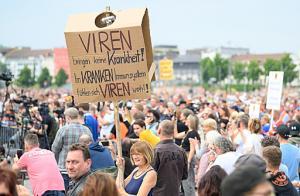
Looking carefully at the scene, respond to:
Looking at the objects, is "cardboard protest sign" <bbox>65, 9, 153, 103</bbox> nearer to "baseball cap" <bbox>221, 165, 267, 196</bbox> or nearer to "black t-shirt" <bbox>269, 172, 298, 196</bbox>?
"black t-shirt" <bbox>269, 172, 298, 196</bbox>

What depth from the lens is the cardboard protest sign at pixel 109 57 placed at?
7.30m

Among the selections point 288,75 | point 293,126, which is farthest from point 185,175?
point 288,75

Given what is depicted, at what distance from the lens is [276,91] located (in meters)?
16.6

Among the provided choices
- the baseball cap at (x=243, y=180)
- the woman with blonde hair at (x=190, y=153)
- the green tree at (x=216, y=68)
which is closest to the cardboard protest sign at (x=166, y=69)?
the woman with blonde hair at (x=190, y=153)

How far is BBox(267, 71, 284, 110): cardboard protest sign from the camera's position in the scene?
1647 centimetres

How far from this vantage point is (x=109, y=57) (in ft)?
24.6

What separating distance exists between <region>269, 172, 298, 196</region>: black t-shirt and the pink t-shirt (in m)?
2.82

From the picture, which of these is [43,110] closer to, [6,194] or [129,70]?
[129,70]

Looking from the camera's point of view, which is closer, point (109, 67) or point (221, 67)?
point (109, 67)

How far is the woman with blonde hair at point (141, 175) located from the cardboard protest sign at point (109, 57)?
25.6 inches

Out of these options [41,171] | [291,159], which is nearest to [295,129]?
[291,159]

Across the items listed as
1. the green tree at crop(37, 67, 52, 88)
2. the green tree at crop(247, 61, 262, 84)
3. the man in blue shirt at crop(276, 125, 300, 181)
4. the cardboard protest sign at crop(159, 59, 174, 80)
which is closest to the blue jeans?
the man in blue shirt at crop(276, 125, 300, 181)

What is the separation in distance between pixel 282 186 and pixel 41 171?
9.96 feet

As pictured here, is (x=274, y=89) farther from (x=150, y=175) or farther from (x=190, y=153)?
(x=150, y=175)
